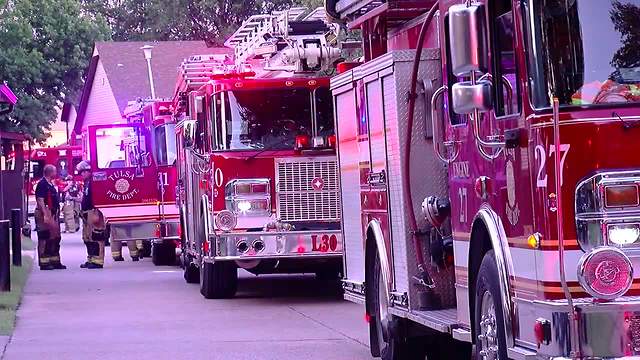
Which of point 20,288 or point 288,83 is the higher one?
point 288,83

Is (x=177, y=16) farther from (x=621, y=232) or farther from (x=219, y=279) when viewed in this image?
(x=621, y=232)

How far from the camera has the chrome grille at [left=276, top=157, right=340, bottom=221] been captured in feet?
54.4

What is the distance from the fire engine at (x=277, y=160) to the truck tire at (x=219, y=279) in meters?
0.38

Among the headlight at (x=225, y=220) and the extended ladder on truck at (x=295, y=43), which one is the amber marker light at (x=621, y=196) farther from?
the headlight at (x=225, y=220)

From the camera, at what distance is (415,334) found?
10359mm

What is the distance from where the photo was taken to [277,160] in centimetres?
1656

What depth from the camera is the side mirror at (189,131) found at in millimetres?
17891

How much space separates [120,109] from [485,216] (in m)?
52.5

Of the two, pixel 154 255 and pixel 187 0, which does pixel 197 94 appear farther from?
pixel 187 0

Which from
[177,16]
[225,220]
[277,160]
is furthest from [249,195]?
[177,16]

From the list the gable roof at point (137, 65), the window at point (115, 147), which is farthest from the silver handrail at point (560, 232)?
the gable roof at point (137, 65)

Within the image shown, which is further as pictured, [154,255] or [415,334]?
[154,255]

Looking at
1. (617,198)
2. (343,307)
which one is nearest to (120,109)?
(343,307)

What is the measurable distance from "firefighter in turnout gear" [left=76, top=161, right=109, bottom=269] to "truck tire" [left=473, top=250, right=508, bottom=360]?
51.9 feet
